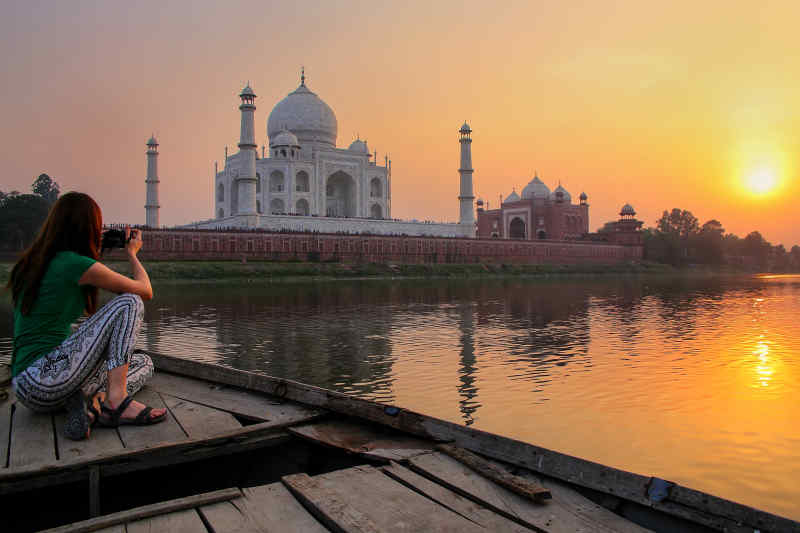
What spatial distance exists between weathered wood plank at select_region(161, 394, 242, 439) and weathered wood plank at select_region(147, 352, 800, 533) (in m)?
0.42

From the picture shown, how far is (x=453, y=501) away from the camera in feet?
7.76

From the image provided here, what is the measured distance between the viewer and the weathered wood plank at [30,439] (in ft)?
8.93

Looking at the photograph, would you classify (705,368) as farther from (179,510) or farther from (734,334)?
(179,510)

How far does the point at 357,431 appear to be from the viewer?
3.25 m

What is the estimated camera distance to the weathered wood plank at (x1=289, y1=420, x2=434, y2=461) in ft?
9.41

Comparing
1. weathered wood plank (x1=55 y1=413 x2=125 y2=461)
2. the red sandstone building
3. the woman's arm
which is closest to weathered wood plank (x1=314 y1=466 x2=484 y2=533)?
weathered wood plank (x1=55 y1=413 x2=125 y2=461)

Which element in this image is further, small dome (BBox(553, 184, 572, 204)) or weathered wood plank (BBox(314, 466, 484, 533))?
small dome (BBox(553, 184, 572, 204))

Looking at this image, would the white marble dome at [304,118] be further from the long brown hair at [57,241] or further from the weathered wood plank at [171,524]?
the weathered wood plank at [171,524]

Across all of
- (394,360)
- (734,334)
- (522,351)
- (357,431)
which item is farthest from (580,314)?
(357,431)

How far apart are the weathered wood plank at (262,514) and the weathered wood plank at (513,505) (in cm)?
58

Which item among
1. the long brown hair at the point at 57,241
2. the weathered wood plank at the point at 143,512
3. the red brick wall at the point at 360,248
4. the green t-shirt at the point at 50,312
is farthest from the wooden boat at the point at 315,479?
the red brick wall at the point at 360,248

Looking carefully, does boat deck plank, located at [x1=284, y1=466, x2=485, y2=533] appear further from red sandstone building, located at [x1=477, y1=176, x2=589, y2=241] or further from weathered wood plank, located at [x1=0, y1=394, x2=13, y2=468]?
red sandstone building, located at [x1=477, y1=176, x2=589, y2=241]

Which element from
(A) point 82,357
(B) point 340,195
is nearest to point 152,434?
(A) point 82,357

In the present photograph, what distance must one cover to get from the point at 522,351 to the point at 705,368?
85.9 inches
